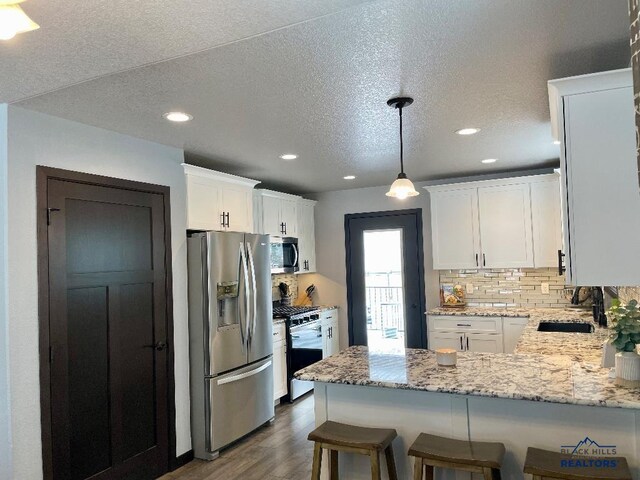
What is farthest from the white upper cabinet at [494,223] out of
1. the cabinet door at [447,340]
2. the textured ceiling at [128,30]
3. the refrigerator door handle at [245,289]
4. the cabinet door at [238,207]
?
the textured ceiling at [128,30]

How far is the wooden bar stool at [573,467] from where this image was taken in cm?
173

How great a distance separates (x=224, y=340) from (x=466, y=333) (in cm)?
255

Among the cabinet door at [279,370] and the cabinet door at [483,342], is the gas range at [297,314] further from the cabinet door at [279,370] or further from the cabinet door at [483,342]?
the cabinet door at [483,342]

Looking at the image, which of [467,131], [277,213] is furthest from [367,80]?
[277,213]

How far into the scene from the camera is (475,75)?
2277mm

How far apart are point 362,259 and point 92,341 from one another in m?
3.68

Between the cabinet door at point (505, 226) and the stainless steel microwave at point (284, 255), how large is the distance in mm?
2153

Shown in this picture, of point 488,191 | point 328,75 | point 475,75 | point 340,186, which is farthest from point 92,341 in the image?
point 488,191

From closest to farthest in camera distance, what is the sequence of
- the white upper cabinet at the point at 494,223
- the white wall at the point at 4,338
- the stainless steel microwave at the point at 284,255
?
the white wall at the point at 4,338
the white upper cabinet at the point at 494,223
the stainless steel microwave at the point at 284,255

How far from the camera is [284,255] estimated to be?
5.38 metres

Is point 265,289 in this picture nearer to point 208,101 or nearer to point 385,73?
point 208,101

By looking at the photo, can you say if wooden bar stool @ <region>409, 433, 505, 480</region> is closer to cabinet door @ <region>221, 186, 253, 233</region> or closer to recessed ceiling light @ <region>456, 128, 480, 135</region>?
recessed ceiling light @ <region>456, 128, 480, 135</region>

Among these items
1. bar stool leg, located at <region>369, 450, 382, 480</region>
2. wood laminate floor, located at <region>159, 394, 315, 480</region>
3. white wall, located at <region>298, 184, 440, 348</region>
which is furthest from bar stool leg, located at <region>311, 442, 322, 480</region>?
white wall, located at <region>298, 184, 440, 348</region>

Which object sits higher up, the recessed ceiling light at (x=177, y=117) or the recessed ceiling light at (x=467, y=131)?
the recessed ceiling light at (x=177, y=117)
